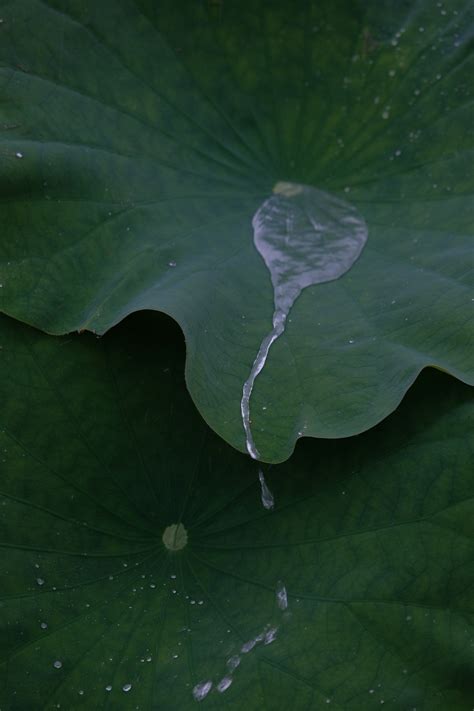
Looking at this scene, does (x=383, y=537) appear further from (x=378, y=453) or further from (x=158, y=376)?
(x=158, y=376)

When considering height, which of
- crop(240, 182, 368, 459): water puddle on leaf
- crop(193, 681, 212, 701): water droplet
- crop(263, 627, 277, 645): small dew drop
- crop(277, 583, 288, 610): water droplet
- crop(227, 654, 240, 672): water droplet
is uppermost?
crop(240, 182, 368, 459): water puddle on leaf

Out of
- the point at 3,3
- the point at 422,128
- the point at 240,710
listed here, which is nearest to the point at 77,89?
the point at 3,3

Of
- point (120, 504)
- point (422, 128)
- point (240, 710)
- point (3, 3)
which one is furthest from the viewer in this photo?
point (422, 128)

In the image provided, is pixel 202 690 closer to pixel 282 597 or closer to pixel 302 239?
pixel 282 597

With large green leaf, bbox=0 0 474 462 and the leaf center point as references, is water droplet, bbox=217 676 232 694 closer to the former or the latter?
the leaf center point

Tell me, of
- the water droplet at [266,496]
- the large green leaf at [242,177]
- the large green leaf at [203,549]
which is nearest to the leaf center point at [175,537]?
the large green leaf at [203,549]

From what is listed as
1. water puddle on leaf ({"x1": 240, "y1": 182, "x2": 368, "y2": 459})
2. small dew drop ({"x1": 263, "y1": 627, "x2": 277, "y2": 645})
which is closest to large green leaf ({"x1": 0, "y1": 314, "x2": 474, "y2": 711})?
small dew drop ({"x1": 263, "y1": 627, "x2": 277, "y2": 645})

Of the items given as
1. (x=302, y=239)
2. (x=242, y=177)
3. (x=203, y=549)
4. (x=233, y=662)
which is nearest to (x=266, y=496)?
(x=203, y=549)
